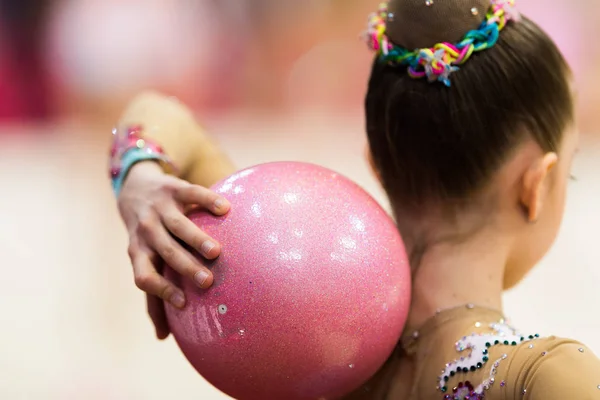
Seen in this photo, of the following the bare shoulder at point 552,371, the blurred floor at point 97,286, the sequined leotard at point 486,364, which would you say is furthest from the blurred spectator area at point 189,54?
the bare shoulder at point 552,371

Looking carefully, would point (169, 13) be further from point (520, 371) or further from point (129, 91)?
point (520, 371)

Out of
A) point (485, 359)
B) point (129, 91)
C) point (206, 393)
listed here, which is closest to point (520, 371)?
point (485, 359)

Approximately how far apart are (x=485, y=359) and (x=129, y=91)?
373 cm

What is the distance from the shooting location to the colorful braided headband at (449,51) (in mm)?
1013

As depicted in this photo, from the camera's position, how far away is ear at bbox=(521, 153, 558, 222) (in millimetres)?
1028

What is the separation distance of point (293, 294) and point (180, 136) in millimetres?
491

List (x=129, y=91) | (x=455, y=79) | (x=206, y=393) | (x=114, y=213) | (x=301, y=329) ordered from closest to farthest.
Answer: (x=301, y=329) < (x=455, y=79) < (x=206, y=393) < (x=114, y=213) < (x=129, y=91)

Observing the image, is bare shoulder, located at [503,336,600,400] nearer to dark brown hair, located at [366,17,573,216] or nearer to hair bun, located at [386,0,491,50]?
dark brown hair, located at [366,17,573,216]

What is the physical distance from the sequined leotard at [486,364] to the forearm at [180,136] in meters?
0.43

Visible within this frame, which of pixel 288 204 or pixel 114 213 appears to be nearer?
pixel 288 204

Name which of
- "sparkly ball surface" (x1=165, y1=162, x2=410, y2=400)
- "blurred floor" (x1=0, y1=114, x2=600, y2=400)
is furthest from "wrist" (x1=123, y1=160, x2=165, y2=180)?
"blurred floor" (x1=0, y1=114, x2=600, y2=400)

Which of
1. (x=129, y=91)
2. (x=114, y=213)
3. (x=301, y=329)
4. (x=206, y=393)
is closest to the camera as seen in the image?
(x=301, y=329)

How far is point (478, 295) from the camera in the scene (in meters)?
1.06

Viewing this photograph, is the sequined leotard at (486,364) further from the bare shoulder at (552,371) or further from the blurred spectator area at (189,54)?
the blurred spectator area at (189,54)
